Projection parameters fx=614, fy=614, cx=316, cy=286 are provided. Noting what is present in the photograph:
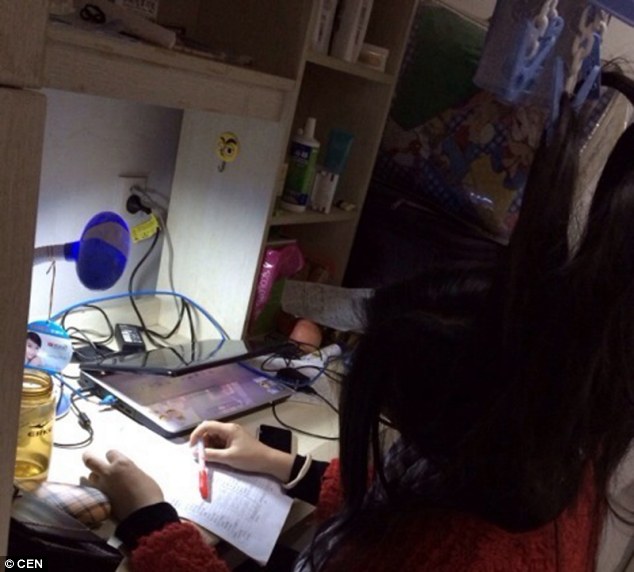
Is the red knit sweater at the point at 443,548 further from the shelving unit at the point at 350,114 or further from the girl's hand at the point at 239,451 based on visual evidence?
the shelving unit at the point at 350,114

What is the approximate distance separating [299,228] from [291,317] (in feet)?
0.77

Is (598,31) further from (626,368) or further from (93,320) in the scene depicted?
(93,320)

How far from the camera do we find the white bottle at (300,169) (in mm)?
1222

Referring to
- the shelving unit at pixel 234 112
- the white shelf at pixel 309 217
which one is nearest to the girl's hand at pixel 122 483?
the shelving unit at pixel 234 112

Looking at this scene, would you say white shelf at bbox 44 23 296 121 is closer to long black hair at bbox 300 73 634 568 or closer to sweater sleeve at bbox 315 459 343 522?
long black hair at bbox 300 73 634 568

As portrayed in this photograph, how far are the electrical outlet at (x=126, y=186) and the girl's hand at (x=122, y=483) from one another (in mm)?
539

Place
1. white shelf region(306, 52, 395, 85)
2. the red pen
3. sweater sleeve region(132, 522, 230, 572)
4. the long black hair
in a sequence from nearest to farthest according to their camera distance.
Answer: the long black hair, sweater sleeve region(132, 522, 230, 572), the red pen, white shelf region(306, 52, 395, 85)

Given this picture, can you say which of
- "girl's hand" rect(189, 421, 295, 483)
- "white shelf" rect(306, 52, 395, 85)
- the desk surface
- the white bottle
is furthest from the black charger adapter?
"white shelf" rect(306, 52, 395, 85)

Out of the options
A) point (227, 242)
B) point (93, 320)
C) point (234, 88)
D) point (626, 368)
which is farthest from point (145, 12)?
point (626, 368)

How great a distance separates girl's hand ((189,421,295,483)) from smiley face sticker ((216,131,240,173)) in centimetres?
50

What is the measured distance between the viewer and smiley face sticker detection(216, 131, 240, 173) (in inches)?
45.1

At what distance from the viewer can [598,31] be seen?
47.7 inches

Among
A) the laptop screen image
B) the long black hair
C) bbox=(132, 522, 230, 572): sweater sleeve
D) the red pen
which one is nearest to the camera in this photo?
the long black hair

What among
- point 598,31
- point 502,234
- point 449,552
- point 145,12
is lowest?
point 449,552
